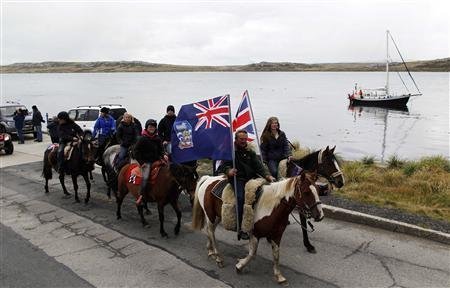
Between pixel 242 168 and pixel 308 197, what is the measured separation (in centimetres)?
135

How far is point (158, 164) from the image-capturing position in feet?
31.5

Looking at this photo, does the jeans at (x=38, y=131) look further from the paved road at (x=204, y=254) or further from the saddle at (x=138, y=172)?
the saddle at (x=138, y=172)

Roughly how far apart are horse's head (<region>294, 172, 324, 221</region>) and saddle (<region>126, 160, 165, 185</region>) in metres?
4.06

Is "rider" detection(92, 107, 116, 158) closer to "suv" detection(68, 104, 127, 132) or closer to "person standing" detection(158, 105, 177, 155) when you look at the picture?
"person standing" detection(158, 105, 177, 155)

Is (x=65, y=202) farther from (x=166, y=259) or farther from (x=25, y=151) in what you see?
(x=25, y=151)

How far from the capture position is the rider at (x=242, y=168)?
23.0 ft

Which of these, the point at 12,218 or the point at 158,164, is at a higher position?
the point at 158,164

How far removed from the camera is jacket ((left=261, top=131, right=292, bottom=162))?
920cm

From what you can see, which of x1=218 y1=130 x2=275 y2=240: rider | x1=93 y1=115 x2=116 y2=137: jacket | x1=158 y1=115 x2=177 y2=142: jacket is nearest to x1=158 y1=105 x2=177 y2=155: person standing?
x1=158 y1=115 x2=177 y2=142: jacket

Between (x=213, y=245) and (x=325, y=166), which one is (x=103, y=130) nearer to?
(x=213, y=245)

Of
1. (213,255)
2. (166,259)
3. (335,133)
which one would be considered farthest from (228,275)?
(335,133)

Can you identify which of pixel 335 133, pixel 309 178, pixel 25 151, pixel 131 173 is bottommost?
pixel 335 133

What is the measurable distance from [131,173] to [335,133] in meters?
32.2

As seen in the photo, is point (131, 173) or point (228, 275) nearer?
point (228, 275)
